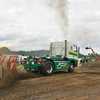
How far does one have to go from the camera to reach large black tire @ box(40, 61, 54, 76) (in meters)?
9.07

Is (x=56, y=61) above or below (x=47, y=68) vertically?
above

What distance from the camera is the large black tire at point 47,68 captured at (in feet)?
29.7

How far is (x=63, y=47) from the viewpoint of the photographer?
11.7 metres

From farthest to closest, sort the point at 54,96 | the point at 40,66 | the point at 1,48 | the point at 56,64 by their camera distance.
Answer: the point at 56,64, the point at 40,66, the point at 1,48, the point at 54,96

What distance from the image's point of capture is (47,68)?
9367 mm

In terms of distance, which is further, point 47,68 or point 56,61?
point 56,61

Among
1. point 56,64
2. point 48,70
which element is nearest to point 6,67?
point 48,70

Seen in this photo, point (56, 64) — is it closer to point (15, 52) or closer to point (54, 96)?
point (15, 52)

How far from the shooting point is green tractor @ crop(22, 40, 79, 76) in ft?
29.9

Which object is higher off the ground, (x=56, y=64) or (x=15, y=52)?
(x=15, y=52)

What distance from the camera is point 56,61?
1016cm

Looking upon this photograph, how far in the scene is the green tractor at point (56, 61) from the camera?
29.9ft

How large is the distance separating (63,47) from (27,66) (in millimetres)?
3926

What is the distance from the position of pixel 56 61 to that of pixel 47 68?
44.8 inches
